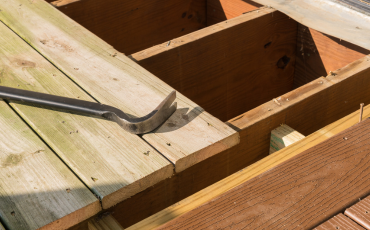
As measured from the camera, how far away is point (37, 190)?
123 centimetres

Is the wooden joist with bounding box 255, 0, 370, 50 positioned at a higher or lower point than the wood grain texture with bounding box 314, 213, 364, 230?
higher

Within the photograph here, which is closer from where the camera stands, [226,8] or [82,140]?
[82,140]

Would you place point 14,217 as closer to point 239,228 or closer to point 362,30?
point 239,228

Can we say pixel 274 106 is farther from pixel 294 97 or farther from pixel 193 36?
pixel 193 36

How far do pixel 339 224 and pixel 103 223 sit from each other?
0.72 metres

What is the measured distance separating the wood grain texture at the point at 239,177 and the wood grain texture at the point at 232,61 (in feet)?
2.95

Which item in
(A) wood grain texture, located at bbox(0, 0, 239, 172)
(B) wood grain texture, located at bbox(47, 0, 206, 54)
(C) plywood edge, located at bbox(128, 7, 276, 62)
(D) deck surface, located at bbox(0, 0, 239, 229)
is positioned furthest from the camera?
(B) wood grain texture, located at bbox(47, 0, 206, 54)

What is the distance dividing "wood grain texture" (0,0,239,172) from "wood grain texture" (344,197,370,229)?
A: 457 millimetres

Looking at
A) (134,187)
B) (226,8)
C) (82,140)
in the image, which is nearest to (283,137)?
(134,187)

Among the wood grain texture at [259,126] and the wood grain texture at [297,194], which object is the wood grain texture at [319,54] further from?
the wood grain texture at [297,194]

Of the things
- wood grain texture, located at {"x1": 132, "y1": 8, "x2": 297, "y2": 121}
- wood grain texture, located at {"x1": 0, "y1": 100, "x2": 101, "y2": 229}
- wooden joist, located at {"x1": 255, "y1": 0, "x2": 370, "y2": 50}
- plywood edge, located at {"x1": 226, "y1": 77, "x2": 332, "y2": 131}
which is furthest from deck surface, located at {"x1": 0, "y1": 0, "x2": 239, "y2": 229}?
wooden joist, located at {"x1": 255, "y1": 0, "x2": 370, "y2": 50}

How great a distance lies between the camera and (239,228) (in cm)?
111

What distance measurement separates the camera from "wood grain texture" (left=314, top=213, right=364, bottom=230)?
42.6 inches

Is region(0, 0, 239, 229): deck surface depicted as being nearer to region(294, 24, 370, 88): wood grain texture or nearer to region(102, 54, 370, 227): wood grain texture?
region(102, 54, 370, 227): wood grain texture
